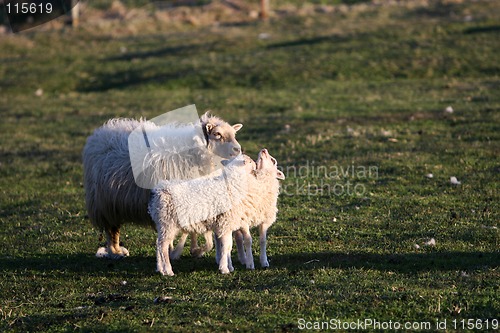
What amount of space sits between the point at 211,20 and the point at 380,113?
19.9 m

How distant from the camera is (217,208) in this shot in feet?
31.3

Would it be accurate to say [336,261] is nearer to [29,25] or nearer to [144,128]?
[144,128]

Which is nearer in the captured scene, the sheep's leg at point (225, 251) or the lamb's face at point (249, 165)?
the sheep's leg at point (225, 251)

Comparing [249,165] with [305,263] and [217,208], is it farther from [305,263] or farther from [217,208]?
[305,263]

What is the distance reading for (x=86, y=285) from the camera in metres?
9.68

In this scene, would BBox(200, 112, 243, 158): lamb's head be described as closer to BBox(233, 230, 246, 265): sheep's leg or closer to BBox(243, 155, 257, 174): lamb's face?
BBox(243, 155, 257, 174): lamb's face

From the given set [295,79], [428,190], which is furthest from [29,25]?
[428,190]

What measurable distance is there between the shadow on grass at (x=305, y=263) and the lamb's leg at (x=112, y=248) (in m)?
0.15

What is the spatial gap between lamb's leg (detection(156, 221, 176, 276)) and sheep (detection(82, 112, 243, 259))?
1038mm

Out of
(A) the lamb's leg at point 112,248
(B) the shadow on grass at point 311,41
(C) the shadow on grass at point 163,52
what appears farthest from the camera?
(C) the shadow on grass at point 163,52

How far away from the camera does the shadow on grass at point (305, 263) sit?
975 cm

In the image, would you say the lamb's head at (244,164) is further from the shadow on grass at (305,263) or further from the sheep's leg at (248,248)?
the shadow on grass at (305,263)

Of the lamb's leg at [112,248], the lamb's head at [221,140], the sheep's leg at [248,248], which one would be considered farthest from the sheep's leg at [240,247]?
the lamb's leg at [112,248]

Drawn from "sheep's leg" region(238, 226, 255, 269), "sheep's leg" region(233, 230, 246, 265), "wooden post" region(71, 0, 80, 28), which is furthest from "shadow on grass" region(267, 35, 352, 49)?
"sheep's leg" region(238, 226, 255, 269)
